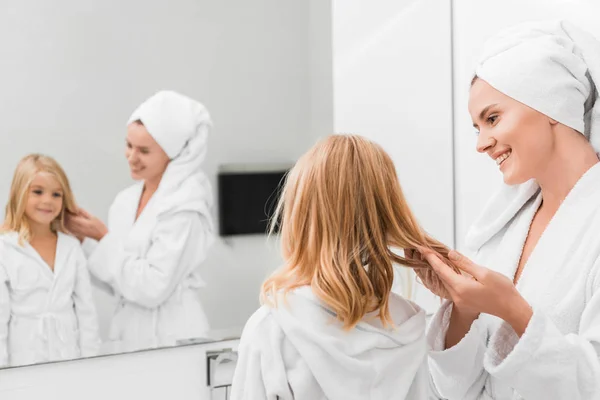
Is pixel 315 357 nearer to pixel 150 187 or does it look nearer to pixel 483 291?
pixel 483 291

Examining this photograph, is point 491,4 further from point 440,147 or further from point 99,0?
point 99,0

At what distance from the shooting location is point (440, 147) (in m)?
2.09

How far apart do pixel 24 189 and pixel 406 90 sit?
44.7 inches

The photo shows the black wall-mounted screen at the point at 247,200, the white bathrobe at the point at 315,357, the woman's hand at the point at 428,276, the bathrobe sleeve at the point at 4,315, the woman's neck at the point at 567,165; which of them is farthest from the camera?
the black wall-mounted screen at the point at 247,200

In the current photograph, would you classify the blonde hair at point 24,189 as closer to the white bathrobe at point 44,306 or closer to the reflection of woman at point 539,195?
the white bathrobe at point 44,306

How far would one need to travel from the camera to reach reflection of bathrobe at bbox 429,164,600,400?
3.36 feet

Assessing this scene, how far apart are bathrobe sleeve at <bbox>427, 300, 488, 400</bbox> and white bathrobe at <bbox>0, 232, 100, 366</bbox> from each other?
0.80m

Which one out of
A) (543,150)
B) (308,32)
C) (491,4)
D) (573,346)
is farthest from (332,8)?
(573,346)

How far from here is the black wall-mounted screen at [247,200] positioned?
1711 mm

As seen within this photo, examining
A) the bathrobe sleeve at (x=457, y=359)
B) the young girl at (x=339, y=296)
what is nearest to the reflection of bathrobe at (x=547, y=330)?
the bathrobe sleeve at (x=457, y=359)

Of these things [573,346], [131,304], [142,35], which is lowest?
[131,304]

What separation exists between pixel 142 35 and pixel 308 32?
0.46m

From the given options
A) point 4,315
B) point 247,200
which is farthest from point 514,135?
point 4,315

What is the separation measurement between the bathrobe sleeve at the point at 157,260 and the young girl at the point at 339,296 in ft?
1.99
